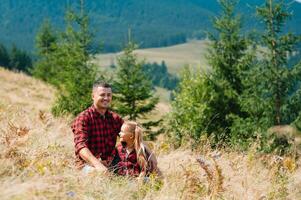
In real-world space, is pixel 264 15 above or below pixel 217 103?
above

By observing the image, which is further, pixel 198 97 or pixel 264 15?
pixel 198 97

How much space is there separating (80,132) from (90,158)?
56 cm

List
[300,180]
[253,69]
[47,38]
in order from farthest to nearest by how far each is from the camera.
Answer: [47,38] < [253,69] < [300,180]

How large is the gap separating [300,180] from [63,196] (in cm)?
382

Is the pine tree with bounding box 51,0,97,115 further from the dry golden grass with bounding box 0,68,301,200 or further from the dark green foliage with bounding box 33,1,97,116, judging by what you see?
the dry golden grass with bounding box 0,68,301,200

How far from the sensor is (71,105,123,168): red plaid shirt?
7.11m

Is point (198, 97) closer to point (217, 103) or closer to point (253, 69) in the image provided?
point (217, 103)

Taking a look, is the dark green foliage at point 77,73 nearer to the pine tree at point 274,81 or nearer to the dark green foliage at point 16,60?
the pine tree at point 274,81

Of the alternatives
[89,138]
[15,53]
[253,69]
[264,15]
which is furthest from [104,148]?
[15,53]

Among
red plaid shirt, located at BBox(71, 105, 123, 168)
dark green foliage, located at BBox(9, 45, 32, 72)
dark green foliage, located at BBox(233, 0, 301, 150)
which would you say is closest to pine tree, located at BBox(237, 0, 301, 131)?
dark green foliage, located at BBox(233, 0, 301, 150)

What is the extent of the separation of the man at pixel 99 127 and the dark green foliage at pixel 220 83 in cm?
884

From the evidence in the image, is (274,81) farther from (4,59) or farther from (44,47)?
(4,59)

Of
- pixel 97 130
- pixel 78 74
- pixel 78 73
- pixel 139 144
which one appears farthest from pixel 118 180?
pixel 78 73

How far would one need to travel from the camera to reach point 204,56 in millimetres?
17500
